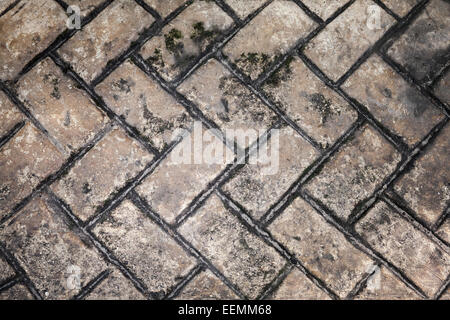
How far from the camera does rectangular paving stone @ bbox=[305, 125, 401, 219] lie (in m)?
1.89

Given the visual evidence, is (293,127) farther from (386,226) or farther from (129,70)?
(129,70)

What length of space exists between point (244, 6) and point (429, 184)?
5.07 ft

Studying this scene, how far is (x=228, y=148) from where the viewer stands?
1.90m

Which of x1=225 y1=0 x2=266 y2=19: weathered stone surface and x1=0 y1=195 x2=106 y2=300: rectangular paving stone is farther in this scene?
x1=225 y1=0 x2=266 y2=19: weathered stone surface

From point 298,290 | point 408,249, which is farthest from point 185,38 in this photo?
point 408,249

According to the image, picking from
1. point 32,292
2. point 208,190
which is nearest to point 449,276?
point 208,190

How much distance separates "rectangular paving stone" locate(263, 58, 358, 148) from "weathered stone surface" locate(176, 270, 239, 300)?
102cm

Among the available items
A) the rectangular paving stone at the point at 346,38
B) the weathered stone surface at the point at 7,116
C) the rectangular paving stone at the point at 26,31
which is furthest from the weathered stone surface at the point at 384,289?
the rectangular paving stone at the point at 26,31

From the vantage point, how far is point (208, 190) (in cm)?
189

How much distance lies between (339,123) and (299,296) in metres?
1.03

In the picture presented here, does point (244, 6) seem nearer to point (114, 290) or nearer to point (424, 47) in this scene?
point (424, 47)

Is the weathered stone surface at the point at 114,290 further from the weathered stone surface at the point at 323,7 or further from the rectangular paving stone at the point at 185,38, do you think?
the weathered stone surface at the point at 323,7

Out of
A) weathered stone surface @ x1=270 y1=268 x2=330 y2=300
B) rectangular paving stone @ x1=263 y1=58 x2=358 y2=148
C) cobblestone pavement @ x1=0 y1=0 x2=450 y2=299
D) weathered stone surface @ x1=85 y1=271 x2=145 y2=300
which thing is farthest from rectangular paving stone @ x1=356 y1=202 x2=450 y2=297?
weathered stone surface @ x1=85 y1=271 x2=145 y2=300

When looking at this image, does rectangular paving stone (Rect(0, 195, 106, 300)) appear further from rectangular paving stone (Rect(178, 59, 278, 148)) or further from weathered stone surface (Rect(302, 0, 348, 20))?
weathered stone surface (Rect(302, 0, 348, 20))
